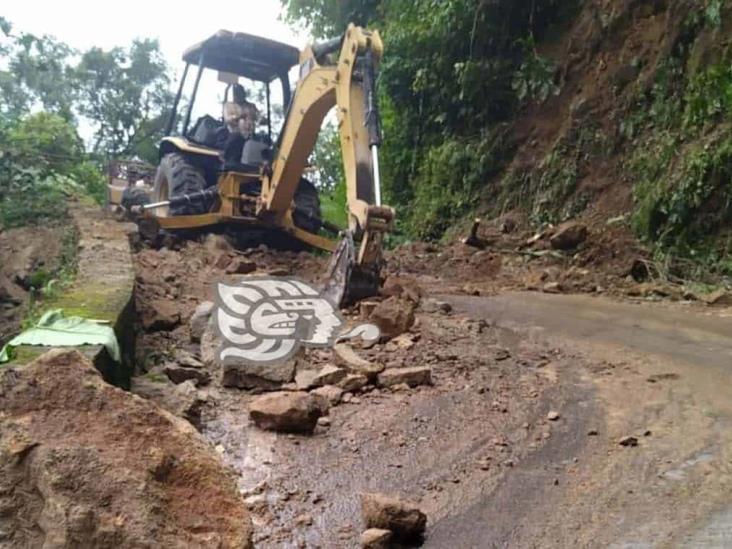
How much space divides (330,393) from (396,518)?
138 centimetres

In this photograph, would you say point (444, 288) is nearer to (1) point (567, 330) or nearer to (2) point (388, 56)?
(1) point (567, 330)

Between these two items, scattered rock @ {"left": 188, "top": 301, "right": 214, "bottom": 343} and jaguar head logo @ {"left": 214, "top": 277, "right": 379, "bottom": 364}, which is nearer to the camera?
jaguar head logo @ {"left": 214, "top": 277, "right": 379, "bottom": 364}

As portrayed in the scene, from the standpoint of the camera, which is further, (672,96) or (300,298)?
(672,96)

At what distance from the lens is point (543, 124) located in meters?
10.8

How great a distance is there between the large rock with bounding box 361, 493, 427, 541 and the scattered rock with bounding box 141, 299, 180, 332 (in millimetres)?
2638

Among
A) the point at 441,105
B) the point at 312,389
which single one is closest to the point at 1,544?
the point at 312,389

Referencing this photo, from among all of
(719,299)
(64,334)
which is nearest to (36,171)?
(64,334)

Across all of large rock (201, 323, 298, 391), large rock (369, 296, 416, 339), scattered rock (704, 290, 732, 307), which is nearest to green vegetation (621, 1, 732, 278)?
scattered rock (704, 290, 732, 307)

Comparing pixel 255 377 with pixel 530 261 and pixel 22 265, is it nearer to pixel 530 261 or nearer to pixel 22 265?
pixel 22 265

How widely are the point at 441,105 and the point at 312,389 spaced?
9.49 meters

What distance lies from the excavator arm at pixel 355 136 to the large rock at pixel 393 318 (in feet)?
2.55

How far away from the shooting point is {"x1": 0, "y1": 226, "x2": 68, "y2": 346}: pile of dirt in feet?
14.5

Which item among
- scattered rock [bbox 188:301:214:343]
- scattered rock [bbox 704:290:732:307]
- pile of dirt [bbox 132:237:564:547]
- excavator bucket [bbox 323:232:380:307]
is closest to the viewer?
pile of dirt [bbox 132:237:564:547]

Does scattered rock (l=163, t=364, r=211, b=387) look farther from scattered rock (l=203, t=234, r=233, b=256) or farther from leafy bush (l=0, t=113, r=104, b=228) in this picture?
scattered rock (l=203, t=234, r=233, b=256)
